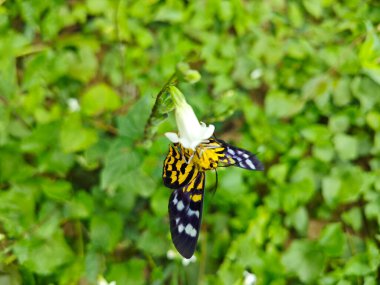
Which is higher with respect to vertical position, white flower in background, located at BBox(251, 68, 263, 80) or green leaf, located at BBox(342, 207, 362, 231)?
white flower in background, located at BBox(251, 68, 263, 80)

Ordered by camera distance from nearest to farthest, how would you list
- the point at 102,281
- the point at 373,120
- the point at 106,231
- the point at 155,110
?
1. the point at 155,110
2. the point at 102,281
3. the point at 106,231
4. the point at 373,120

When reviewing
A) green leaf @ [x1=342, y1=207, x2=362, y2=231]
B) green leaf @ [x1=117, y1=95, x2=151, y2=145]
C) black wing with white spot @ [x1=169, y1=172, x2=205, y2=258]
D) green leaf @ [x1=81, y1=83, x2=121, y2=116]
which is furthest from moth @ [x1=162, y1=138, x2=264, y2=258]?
green leaf @ [x1=342, y1=207, x2=362, y2=231]

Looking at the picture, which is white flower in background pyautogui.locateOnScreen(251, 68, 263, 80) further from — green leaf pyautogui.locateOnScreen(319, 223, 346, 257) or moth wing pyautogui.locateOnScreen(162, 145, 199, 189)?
moth wing pyautogui.locateOnScreen(162, 145, 199, 189)

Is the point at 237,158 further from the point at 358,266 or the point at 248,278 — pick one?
the point at 358,266

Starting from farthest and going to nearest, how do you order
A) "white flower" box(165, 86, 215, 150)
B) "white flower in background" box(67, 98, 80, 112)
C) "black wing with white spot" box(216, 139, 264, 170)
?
"white flower in background" box(67, 98, 80, 112)
"black wing with white spot" box(216, 139, 264, 170)
"white flower" box(165, 86, 215, 150)

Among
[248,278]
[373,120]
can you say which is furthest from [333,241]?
[373,120]

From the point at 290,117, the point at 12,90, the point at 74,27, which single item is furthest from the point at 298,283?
the point at 74,27
